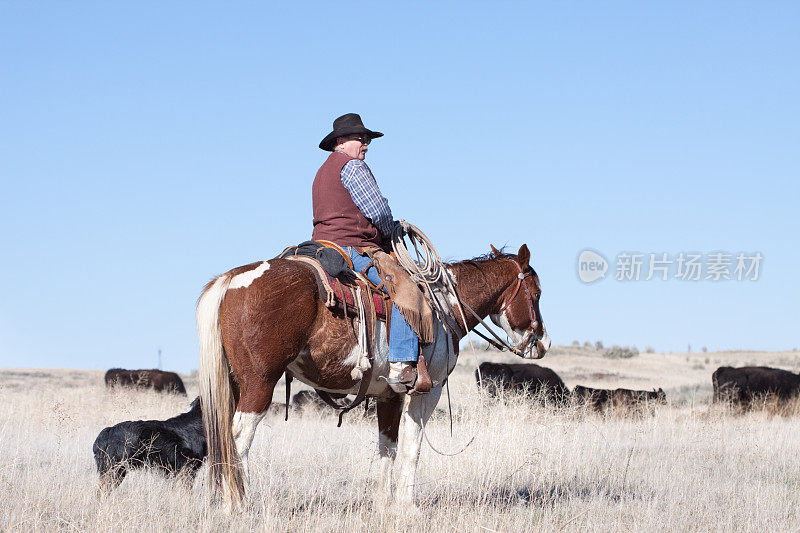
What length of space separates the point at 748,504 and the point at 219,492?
187 inches

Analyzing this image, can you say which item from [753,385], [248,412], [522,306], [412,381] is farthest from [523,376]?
[248,412]

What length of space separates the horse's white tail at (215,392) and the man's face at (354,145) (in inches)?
62.6

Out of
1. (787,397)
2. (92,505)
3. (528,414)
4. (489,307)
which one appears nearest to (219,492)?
(92,505)

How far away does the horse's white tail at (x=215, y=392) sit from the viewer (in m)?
5.32

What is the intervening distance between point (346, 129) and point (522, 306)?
2240mm

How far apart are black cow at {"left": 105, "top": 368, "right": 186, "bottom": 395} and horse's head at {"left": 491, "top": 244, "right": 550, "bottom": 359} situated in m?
14.0

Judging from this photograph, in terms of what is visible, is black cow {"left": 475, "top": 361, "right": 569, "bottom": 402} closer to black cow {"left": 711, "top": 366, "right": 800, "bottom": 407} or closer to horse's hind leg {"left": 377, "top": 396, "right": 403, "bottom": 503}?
black cow {"left": 711, "top": 366, "right": 800, "bottom": 407}

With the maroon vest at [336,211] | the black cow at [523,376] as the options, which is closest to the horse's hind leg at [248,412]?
the maroon vest at [336,211]

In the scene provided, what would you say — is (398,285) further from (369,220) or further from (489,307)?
(489,307)

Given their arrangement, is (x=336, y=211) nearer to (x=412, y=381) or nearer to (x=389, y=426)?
(x=412, y=381)

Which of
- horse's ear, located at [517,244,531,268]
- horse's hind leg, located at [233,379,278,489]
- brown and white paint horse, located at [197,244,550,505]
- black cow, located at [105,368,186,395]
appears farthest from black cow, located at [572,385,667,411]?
horse's hind leg, located at [233,379,278,489]

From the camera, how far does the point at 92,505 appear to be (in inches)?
228

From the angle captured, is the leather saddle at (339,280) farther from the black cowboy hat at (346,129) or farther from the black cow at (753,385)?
the black cow at (753,385)

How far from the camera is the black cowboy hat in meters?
6.35
